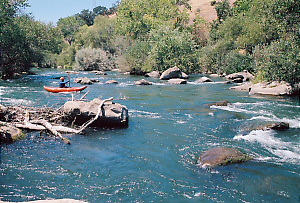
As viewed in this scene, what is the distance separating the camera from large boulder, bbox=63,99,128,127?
11.7m

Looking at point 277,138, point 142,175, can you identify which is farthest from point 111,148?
point 277,138

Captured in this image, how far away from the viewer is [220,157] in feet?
27.0

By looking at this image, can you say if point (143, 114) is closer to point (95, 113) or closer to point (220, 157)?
point (95, 113)

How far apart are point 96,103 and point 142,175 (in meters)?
5.45

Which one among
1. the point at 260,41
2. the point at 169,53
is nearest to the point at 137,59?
the point at 169,53

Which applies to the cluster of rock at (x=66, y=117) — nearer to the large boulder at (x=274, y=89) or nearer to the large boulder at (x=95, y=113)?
the large boulder at (x=95, y=113)

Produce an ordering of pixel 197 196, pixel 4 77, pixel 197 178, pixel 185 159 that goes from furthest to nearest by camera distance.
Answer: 1. pixel 4 77
2. pixel 185 159
3. pixel 197 178
4. pixel 197 196

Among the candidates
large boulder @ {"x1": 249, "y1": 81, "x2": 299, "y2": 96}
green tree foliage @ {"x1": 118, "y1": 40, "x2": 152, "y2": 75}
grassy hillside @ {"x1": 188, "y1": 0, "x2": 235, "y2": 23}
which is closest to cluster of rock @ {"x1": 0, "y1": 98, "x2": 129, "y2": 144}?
large boulder @ {"x1": 249, "y1": 81, "x2": 299, "y2": 96}

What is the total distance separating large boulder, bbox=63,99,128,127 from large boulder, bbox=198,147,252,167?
4.67 m

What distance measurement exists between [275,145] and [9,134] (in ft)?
30.8

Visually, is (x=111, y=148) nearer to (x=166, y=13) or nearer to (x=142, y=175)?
(x=142, y=175)

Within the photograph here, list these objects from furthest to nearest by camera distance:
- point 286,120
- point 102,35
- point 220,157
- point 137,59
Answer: point 102,35 < point 137,59 < point 286,120 < point 220,157

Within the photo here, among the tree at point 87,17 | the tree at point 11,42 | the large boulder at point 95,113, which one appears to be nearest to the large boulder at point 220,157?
the large boulder at point 95,113

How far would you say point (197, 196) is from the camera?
6.37 m
